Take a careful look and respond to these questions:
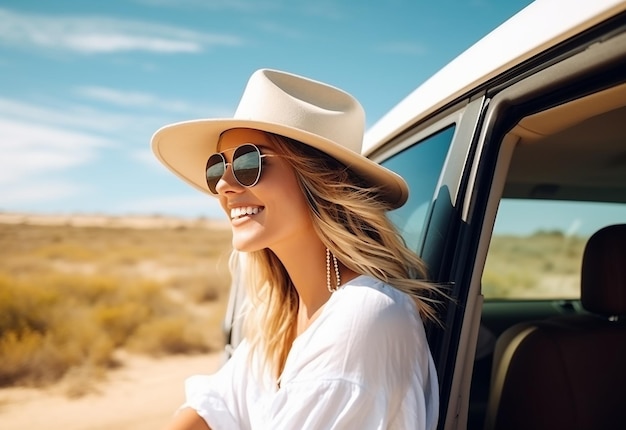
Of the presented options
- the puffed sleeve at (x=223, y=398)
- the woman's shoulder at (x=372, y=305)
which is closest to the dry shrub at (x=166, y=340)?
the puffed sleeve at (x=223, y=398)

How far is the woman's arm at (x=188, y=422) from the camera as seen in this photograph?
70.3 inches

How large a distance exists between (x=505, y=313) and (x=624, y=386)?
132 centimetres

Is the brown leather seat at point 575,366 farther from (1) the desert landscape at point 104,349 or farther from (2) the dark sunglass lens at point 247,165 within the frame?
(1) the desert landscape at point 104,349

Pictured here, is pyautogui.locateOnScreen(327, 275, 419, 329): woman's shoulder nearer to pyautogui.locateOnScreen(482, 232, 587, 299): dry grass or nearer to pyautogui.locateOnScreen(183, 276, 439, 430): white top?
pyautogui.locateOnScreen(183, 276, 439, 430): white top

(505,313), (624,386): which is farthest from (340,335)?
(505,313)

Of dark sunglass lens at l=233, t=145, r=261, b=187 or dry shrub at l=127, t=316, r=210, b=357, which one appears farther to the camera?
dry shrub at l=127, t=316, r=210, b=357

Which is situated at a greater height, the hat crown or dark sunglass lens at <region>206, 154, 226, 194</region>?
the hat crown

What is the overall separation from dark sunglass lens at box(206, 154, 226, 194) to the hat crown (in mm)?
141

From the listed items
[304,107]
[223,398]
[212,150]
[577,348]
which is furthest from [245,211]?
[577,348]

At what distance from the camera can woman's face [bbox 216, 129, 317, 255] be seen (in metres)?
1.68

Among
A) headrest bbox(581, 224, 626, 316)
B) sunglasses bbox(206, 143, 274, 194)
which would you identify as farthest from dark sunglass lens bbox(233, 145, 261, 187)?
headrest bbox(581, 224, 626, 316)

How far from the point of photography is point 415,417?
1342 mm

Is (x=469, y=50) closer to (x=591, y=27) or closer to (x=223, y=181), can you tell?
(x=591, y=27)

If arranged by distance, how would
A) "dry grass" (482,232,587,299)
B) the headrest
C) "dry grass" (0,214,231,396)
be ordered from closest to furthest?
the headrest → "dry grass" (0,214,231,396) → "dry grass" (482,232,587,299)
